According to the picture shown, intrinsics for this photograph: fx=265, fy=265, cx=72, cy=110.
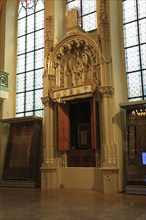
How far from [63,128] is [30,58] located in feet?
15.2

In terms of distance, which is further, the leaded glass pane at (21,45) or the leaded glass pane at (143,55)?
→ the leaded glass pane at (21,45)

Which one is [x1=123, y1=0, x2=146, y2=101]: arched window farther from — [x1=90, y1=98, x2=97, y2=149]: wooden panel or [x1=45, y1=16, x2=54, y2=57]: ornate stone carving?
[x1=45, y1=16, x2=54, y2=57]: ornate stone carving

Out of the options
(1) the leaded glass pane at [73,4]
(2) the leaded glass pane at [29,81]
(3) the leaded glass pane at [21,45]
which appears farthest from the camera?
(3) the leaded glass pane at [21,45]

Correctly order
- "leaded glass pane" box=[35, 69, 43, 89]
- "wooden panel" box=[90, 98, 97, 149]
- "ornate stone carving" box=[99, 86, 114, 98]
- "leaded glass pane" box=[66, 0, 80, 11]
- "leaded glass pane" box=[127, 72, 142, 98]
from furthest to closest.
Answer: "leaded glass pane" box=[35, 69, 43, 89]
"leaded glass pane" box=[66, 0, 80, 11]
"leaded glass pane" box=[127, 72, 142, 98]
"wooden panel" box=[90, 98, 97, 149]
"ornate stone carving" box=[99, 86, 114, 98]

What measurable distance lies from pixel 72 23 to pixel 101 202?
720 cm

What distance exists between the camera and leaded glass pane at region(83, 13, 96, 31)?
11.6 m

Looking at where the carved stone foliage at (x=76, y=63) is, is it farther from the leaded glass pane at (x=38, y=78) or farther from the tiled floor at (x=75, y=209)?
the tiled floor at (x=75, y=209)

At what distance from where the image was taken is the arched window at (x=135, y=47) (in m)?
9.98

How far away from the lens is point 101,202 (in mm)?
7004

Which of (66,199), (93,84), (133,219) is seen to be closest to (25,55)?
(93,84)

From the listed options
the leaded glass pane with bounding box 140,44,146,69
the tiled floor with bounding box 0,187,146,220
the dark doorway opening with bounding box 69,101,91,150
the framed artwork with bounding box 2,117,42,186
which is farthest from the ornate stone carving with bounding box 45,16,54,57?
the tiled floor with bounding box 0,187,146,220

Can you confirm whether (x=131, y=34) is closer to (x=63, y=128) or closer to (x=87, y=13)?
(x=87, y=13)

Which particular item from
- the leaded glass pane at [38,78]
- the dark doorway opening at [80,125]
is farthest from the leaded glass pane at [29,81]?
the dark doorway opening at [80,125]

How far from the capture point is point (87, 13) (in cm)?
1191
